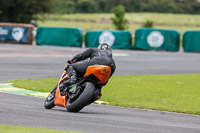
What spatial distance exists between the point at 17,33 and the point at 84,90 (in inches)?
1116

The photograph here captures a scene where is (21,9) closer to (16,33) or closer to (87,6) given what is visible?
(16,33)

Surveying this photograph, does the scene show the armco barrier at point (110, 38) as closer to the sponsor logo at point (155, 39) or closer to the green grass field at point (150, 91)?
the sponsor logo at point (155, 39)

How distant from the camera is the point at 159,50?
3528cm

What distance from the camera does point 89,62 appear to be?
32.6 feet

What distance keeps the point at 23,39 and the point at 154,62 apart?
1436cm

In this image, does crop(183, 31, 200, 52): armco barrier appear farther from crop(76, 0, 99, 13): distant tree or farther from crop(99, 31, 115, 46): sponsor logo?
crop(76, 0, 99, 13): distant tree

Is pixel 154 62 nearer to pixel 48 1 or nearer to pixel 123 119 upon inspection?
pixel 123 119

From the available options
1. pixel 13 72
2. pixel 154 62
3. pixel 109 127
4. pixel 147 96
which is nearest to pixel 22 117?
pixel 109 127

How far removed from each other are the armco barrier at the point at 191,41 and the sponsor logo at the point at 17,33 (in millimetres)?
12185

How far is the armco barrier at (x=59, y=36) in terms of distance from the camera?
36469 mm

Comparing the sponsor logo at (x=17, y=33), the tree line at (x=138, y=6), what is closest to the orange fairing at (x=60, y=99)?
the sponsor logo at (x=17, y=33)

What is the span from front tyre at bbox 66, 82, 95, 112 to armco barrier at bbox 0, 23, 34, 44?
27747mm

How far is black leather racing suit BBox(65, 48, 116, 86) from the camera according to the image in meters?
9.85

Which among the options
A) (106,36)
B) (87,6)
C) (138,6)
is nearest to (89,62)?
(106,36)
